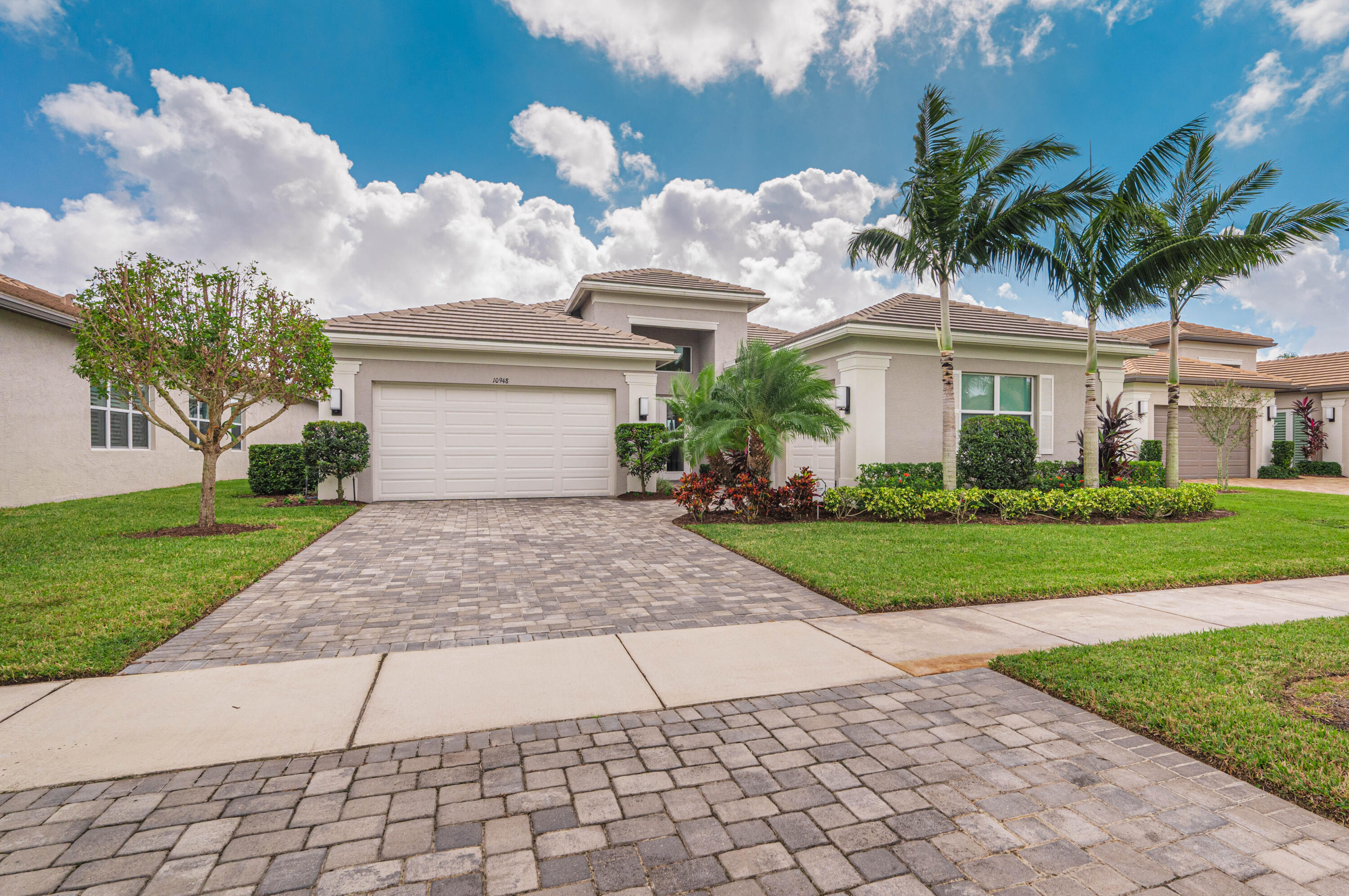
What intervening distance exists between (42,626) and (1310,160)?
23.9 meters

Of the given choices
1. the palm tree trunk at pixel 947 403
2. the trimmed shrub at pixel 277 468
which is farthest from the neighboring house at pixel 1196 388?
the trimmed shrub at pixel 277 468

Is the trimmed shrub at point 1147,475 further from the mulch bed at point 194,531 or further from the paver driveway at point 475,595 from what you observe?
the mulch bed at point 194,531

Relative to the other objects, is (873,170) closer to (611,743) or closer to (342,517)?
(342,517)

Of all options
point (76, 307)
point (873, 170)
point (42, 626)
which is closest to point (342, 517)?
point (42, 626)

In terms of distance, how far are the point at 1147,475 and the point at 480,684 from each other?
1479cm

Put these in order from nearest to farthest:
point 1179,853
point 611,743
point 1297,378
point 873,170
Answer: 1. point 1179,853
2. point 611,743
3. point 873,170
4. point 1297,378

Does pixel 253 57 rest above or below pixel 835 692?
above

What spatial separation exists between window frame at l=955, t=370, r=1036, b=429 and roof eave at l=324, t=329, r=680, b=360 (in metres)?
6.48

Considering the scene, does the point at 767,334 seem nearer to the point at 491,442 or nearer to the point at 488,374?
the point at 488,374

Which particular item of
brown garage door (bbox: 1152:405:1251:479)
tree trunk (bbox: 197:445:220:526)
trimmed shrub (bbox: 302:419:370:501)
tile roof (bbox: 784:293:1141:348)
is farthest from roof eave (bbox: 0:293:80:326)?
brown garage door (bbox: 1152:405:1251:479)

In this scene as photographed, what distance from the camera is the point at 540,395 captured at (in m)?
14.0

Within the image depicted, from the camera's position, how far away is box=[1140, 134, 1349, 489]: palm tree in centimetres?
1024

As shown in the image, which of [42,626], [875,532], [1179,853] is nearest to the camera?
[1179,853]

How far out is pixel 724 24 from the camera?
11.9 m
